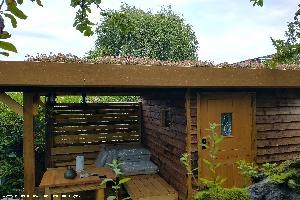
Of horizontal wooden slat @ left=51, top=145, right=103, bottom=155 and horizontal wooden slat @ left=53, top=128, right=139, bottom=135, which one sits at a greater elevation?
horizontal wooden slat @ left=53, top=128, right=139, bottom=135

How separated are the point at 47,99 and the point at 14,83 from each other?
4.50 meters

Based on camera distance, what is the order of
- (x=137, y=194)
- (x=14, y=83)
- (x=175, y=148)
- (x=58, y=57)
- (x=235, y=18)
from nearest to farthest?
(x=14, y=83), (x=58, y=57), (x=137, y=194), (x=175, y=148), (x=235, y=18)

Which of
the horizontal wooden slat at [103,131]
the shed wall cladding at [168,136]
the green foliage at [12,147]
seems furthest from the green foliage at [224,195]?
the horizontal wooden slat at [103,131]

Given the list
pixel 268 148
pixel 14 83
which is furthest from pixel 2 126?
pixel 268 148

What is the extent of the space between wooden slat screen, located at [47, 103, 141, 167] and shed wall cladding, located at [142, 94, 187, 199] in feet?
2.11

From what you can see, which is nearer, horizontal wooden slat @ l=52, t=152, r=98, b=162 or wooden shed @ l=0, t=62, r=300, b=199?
wooden shed @ l=0, t=62, r=300, b=199

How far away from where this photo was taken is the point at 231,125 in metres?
7.20

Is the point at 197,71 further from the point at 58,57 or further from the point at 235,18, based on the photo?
the point at 235,18

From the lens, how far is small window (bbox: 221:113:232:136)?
7.12 metres

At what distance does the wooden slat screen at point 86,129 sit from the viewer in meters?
9.41

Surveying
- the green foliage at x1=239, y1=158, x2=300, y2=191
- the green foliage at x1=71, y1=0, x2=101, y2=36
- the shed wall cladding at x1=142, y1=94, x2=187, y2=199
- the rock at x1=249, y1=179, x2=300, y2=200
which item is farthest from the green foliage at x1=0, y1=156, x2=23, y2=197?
the green foliage at x1=71, y1=0, x2=101, y2=36

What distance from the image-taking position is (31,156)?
5770 mm

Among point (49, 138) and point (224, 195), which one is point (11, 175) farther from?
point (224, 195)

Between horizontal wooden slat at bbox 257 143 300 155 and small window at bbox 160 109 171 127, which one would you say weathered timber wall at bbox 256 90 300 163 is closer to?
horizontal wooden slat at bbox 257 143 300 155
